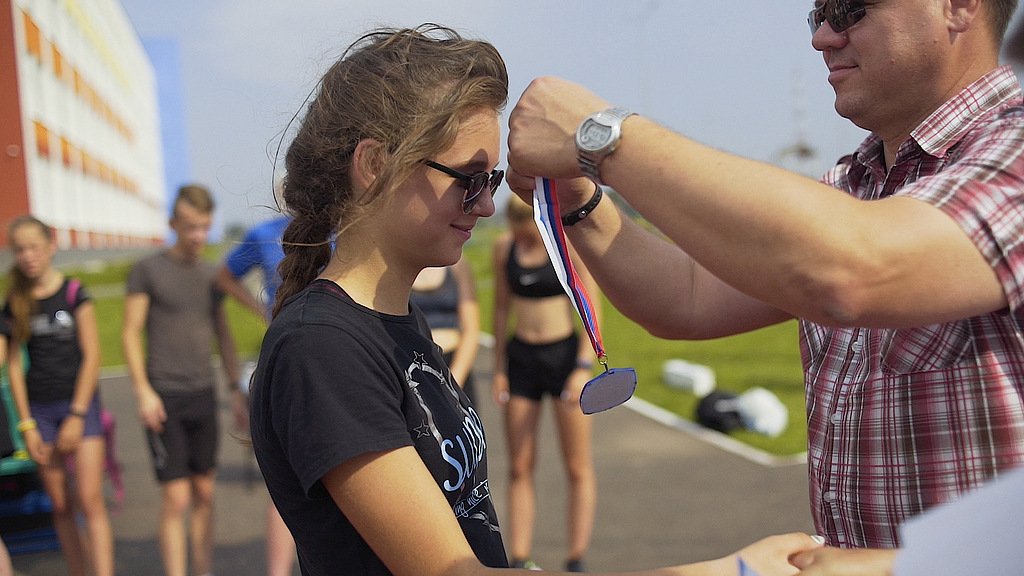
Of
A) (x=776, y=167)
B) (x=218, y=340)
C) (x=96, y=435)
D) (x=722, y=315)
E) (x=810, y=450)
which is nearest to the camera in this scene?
(x=776, y=167)

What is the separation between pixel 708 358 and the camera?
1418 cm

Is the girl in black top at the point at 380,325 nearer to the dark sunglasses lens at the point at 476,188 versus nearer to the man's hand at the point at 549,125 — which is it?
the dark sunglasses lens at the point at 476,188

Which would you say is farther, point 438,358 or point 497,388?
point 497,388

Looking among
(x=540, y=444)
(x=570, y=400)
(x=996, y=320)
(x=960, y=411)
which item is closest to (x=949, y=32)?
(x=996, y=320)

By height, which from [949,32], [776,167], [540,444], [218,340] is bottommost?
[540,444]

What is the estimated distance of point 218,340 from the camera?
19.0 feet

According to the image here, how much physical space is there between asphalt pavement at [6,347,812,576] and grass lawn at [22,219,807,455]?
0.57 metres

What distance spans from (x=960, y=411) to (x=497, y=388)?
4399mm

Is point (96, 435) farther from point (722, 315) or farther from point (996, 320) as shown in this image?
point (996, 320)

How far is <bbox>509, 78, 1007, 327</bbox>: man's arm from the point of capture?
1.28 metres

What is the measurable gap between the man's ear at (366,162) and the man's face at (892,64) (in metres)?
0.92

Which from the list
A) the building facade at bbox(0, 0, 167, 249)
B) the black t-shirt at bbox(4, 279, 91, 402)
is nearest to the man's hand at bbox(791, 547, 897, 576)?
the black t-shirt at bbox(4, 279, 91, 402)

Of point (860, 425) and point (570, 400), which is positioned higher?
point (860, 425)

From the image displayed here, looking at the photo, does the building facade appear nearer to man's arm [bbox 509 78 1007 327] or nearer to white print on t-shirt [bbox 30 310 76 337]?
white print on t-shirt [bbox 30 310 76 337]
